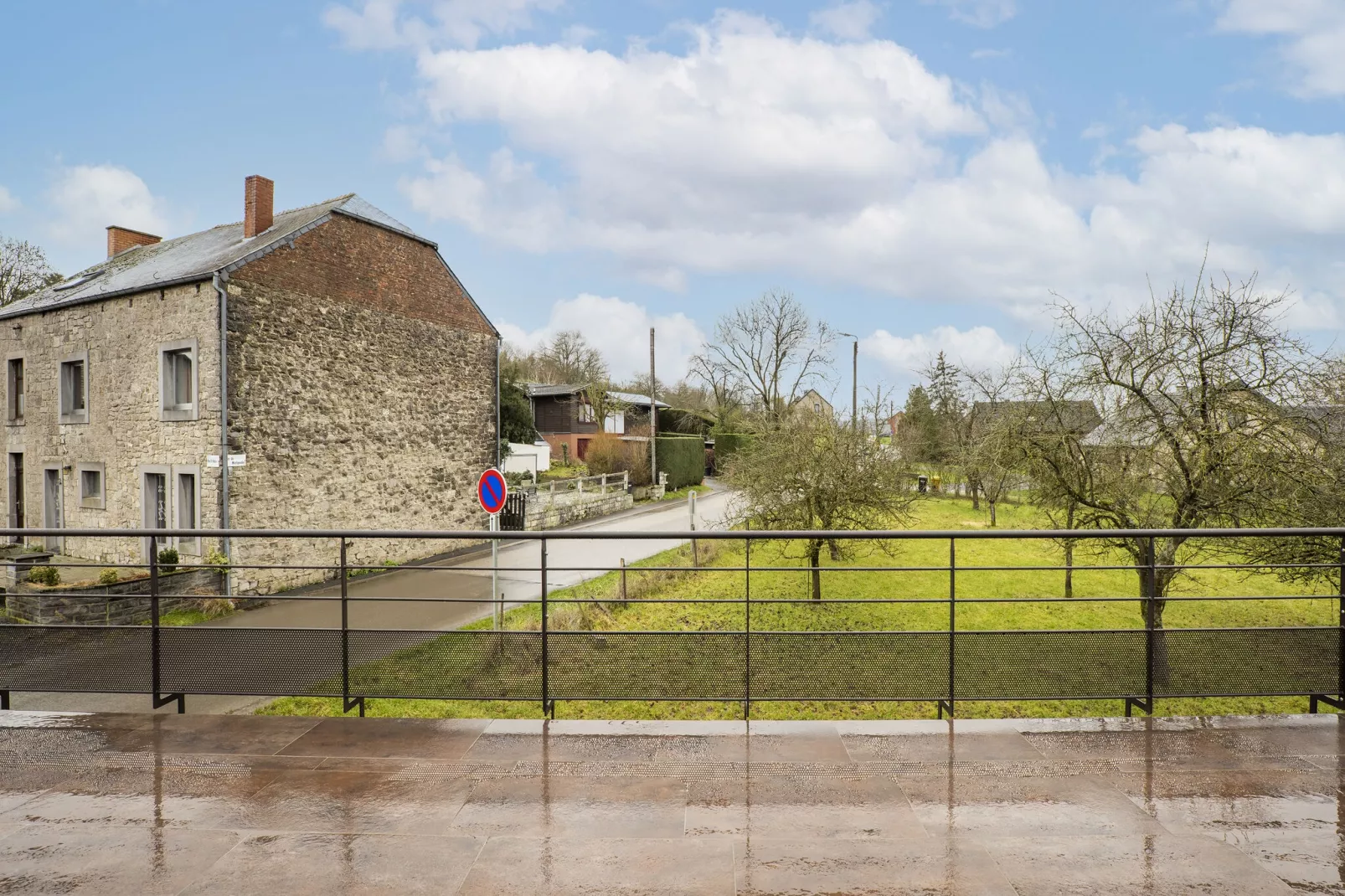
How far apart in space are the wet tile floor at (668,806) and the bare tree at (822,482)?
8.39 m

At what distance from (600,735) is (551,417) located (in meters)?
34.1

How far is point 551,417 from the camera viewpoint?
36875 millimetres

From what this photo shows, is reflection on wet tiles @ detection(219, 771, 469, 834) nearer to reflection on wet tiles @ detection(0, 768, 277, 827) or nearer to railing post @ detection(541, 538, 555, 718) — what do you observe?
reflection on wet tiles @ detection(0, 768, 277, 827)

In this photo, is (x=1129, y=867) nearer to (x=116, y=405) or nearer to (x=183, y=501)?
(x=183, y=501)

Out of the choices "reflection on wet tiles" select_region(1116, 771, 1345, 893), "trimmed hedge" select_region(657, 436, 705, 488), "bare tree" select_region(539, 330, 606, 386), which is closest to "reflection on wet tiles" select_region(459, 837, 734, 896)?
"reflection on wet tiles" select_region(1116, 771, 1345, 893)

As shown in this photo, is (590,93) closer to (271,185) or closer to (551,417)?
(271,185)

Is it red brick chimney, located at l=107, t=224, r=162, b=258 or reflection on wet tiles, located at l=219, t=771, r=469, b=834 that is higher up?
red brick chimney, located at l=107, t=224, r=162, b=258

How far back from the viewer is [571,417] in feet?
119

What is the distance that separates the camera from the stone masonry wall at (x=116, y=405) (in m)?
12.4

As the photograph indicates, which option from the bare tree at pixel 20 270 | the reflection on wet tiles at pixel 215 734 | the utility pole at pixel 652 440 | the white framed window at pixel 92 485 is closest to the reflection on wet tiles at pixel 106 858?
the reflection on wet tiles at pixel 215 734

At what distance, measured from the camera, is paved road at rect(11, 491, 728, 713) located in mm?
7020

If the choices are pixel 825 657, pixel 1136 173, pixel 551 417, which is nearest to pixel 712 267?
pixel 551 417

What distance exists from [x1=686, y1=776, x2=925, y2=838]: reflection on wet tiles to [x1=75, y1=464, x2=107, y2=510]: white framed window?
16.1 m

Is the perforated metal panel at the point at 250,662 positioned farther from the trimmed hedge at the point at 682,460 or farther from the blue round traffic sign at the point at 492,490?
the trimmed hedge at the point at 682,460
